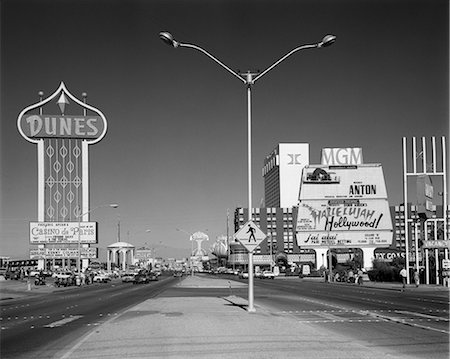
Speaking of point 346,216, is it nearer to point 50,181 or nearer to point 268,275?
point 268,275

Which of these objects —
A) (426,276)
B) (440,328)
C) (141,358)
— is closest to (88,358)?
(141,358)

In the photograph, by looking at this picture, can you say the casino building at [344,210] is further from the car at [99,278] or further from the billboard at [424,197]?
the billboard at [424,197]

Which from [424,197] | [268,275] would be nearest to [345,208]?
[268,275]

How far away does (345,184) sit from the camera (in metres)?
102

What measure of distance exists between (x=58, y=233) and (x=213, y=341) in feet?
295

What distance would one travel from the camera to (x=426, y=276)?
2462 inches

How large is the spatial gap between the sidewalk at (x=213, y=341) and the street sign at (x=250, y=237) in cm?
259

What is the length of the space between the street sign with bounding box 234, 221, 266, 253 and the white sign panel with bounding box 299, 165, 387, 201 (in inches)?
3175

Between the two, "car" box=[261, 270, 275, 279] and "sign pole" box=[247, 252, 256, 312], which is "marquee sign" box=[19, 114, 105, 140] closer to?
"car" box=[261, 270, 275, 279]

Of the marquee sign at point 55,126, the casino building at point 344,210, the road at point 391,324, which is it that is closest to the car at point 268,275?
the casino building at point 344,210

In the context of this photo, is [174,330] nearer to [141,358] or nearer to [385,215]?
[141,358]

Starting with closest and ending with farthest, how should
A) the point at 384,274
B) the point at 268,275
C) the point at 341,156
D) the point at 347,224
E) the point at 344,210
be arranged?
1. the point at 384,274
2. the point at 347,224
3. the point at 344,210
4. the point at 268,275
5. the point at 341,156

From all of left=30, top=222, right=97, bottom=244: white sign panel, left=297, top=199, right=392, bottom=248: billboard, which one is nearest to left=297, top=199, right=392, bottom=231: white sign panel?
left=297, top=199, right=392, bottom=248: billboard

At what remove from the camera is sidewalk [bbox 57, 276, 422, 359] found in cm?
1251
